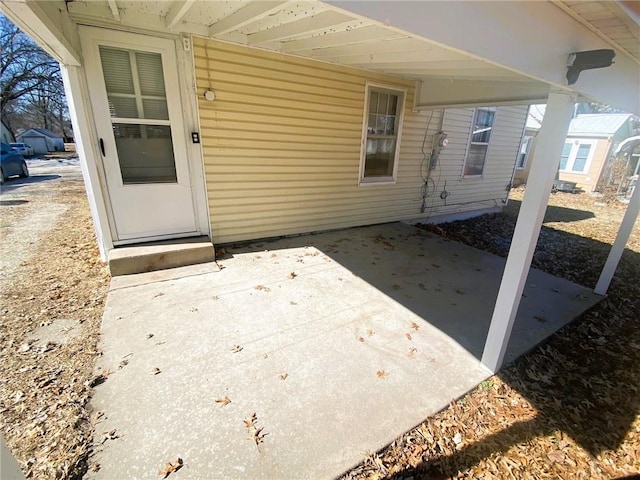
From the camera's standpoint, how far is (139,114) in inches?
139

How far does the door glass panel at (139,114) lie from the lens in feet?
11.0

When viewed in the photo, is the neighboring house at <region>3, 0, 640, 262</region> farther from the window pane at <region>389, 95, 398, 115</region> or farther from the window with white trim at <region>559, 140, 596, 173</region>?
the window with white trim at <region>559, 140, 596, 173</region>

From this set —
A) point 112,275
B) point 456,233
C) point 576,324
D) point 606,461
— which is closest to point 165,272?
point 112,275

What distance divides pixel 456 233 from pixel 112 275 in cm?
626

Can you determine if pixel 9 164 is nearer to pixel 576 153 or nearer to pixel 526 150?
pixel 526 150

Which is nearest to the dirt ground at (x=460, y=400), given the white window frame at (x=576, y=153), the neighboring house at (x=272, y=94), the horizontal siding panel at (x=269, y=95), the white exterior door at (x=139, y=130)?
the white exterior door at (x=139, y=130)

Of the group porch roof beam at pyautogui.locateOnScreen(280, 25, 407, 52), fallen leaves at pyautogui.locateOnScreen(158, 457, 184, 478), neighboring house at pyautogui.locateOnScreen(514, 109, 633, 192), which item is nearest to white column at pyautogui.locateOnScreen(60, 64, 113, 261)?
porch roof beam at pyautogui.locateOnScreen(280, 25, 407, 52)

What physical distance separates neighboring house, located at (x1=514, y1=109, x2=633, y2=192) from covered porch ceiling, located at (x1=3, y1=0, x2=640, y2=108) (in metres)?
13.0

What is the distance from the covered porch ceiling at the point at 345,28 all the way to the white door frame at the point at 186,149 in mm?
198

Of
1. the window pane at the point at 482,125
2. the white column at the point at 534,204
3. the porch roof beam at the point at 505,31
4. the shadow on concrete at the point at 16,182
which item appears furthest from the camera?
the shadow on concrete at the point at 16,182

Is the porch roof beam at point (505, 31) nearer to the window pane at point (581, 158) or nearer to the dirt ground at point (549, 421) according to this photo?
the dirt ground at point (549, 421)

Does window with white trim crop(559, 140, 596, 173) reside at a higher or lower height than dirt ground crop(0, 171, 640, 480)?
higher

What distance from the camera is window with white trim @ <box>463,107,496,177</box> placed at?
710cm

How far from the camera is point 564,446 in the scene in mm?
1838
